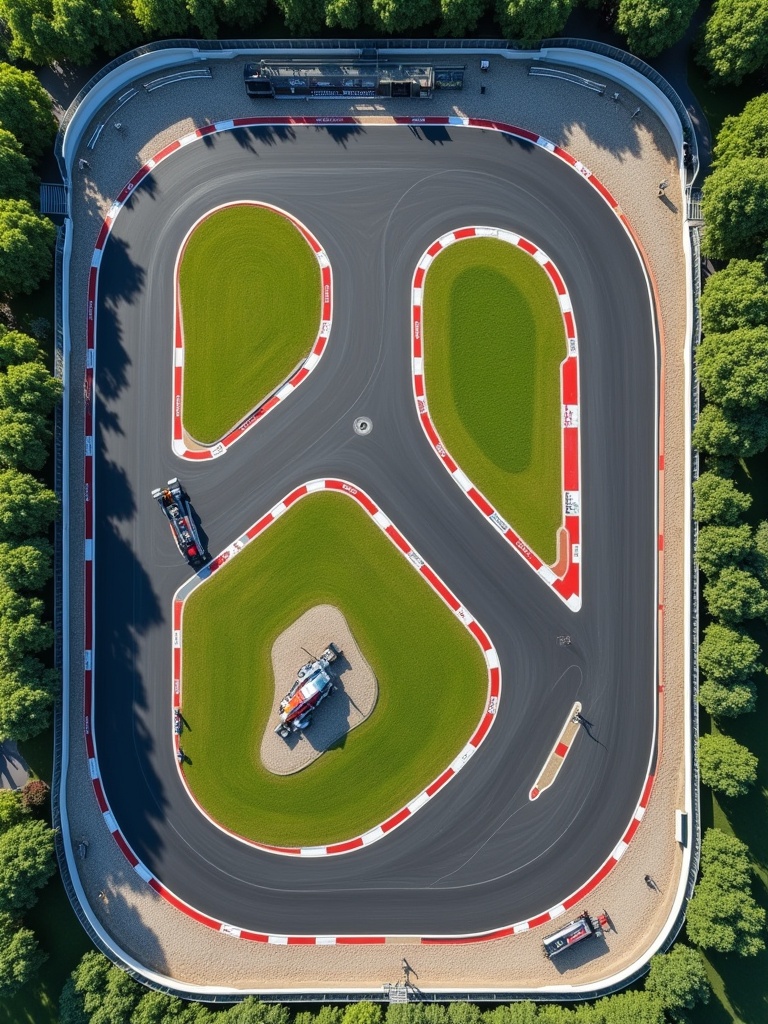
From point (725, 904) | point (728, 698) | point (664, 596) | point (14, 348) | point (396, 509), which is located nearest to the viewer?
point (725, 904)

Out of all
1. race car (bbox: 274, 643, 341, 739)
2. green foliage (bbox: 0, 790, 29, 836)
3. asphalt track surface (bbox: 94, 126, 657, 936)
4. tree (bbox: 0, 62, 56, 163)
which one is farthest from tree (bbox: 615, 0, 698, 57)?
green foliage (bbox: 0, 790, 29, 836)

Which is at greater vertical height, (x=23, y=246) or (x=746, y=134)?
(x=23, y=246)

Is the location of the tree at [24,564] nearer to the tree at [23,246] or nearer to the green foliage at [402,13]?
the tree at [23,246]

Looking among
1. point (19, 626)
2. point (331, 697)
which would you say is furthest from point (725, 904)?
point (19, 626)

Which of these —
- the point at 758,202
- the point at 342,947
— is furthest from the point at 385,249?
the point at 342,947

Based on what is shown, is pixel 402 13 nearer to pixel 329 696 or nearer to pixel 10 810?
pixel 329 696

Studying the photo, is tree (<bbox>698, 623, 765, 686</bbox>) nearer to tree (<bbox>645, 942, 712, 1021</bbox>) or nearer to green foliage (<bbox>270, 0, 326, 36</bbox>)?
tree (<bbox>645, 942, 712, 1021</bbox>)

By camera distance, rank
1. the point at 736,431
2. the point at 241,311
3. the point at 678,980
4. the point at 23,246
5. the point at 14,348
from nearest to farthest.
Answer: the point at 678,980 < the point at 23,246 < the point at 736,431 < the point at 14,348 < the point at 241,311

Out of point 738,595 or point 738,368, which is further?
point 738,595

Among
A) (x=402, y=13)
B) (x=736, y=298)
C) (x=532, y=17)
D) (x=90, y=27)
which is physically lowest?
(x=736, y=298)
